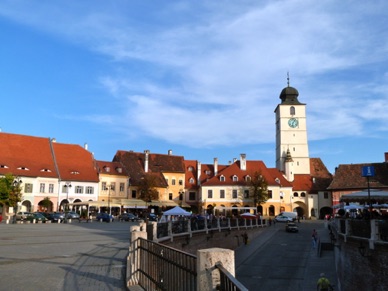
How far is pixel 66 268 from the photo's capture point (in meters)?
12.0

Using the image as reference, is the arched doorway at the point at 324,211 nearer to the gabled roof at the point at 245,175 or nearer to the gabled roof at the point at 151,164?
the gabled roof at the point at 245,175

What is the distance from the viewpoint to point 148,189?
210 ft

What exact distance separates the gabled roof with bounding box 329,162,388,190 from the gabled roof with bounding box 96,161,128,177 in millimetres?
35578

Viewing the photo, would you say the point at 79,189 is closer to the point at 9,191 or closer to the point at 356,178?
the point at 9,191

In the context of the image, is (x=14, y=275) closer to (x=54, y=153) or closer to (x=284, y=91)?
(x=54, y=153)

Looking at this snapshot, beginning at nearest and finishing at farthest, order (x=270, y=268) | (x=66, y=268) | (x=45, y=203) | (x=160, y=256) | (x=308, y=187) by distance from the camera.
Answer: (x=160, y=256) < (x=66, y=268) < (x=270, y=268) < (x=45, y=203) < (x=308, y=187)

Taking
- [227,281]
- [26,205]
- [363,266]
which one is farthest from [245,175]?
[227,281]

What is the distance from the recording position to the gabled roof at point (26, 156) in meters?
57.5

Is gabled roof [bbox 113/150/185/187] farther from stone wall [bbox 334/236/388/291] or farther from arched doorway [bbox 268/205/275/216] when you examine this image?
stone wall [bbox 334/236/388/291]

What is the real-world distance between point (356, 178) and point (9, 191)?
5152 centimetres

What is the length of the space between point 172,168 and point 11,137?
28.8 m

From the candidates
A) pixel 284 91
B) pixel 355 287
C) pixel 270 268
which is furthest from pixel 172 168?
pixel 355 287

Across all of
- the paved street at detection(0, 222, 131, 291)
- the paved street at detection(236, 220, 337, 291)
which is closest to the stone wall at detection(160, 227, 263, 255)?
the paved street at detection(236, 220, 337, 291)

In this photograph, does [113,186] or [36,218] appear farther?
[113,186]
